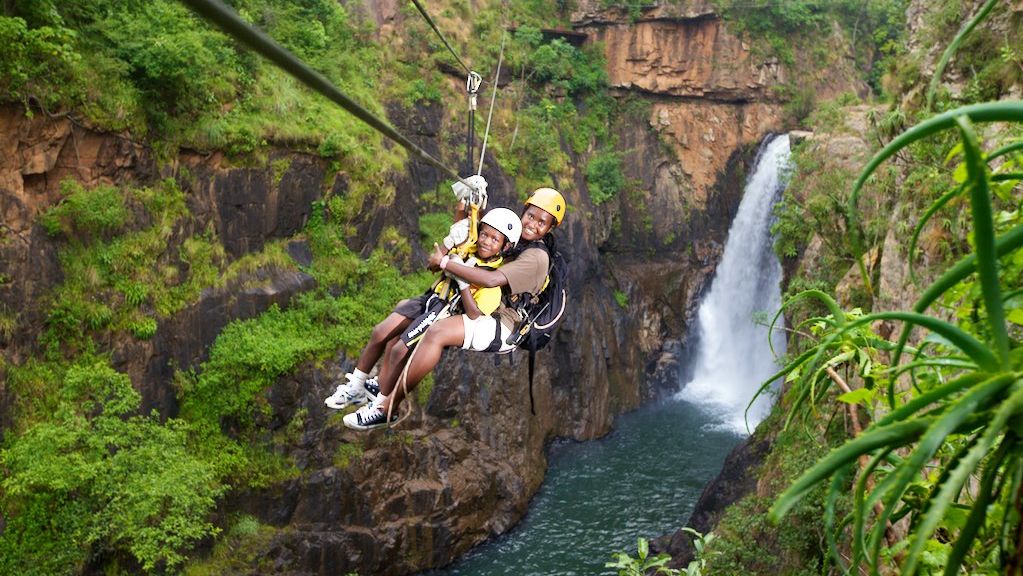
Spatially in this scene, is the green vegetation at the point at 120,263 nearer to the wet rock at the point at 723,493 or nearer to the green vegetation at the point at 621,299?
the wet rock at the point at 723,493

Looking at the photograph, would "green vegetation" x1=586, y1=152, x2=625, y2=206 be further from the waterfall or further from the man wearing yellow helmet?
the man wearing yellow helmet

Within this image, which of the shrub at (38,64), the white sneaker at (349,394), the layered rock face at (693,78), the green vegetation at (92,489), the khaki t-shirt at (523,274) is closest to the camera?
the khaki t-shirt at (523,274)

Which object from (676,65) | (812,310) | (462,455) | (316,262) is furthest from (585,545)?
(676,65)

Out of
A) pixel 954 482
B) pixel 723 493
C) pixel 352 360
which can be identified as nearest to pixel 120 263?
pixel 352 360

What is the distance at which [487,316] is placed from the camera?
4.29 metres

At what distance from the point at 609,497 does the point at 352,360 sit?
5.89 metres

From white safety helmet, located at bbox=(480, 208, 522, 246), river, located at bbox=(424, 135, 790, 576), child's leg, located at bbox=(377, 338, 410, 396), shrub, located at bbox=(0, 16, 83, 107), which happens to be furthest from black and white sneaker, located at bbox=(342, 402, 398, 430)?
river, located at bbox=(424, 135, 790, 576)

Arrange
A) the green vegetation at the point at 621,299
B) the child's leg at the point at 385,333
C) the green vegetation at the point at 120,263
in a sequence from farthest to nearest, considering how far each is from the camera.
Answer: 1. the green vegetation at the point at 621,299
2. the green vegetation at the point at 120,263
3. the child's leg at the point at 385,333

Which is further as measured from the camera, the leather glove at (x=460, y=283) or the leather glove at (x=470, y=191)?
the leather glove at (x=470, y=191)

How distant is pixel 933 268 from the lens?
5910mm

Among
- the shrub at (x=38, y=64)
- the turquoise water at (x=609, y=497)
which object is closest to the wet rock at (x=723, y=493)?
the turquoise water at (x=609, y=497)

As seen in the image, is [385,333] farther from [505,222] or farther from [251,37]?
[251,37]

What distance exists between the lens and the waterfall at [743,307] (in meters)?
20.6

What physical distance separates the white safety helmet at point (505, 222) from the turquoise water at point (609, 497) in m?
8.98
